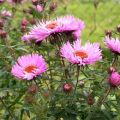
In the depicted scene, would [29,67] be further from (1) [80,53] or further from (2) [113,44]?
(2) [113,44]

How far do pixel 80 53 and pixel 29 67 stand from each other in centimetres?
19

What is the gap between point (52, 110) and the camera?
2127 mm

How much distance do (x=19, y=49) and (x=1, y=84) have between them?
43cm

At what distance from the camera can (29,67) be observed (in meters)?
1.93

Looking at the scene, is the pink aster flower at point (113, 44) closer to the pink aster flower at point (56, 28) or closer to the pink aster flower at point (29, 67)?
the pink aster flower at point (56, 28)

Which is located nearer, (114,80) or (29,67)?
(114,80)

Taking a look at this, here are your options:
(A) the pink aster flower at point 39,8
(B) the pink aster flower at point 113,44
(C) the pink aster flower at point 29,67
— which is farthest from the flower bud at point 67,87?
(A) the pink aster flower at point 39,8

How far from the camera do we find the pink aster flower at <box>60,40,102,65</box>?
6.07 feet

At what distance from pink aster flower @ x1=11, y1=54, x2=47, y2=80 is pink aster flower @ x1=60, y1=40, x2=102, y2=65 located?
0.30 feet

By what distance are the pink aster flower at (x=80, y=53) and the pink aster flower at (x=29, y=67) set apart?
3.5 inches

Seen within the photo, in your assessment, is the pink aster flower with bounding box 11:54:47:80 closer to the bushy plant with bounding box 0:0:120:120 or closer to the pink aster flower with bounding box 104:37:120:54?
the bushy plant with bounding box 0:0:120:120

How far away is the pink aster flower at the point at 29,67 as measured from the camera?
1.87 meters

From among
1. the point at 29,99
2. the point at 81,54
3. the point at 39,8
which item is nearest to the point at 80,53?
the point at 81,54

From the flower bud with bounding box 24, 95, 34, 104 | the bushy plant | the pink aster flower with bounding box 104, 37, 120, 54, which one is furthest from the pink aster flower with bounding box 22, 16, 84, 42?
the flower bud with bounding box 24, 95, 34, 104
